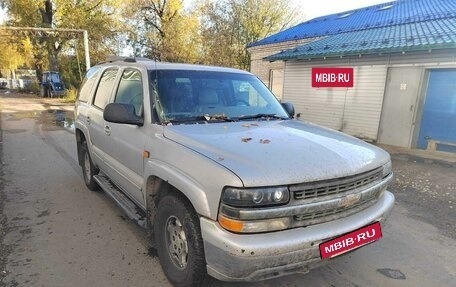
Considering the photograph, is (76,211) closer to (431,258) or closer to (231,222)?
(231,222)

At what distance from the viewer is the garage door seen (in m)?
9.26

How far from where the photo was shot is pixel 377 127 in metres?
11.1

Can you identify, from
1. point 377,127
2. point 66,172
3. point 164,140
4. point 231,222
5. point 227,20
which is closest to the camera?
point 231,222

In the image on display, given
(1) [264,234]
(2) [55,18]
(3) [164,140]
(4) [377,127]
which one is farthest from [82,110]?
(2) [55,18]

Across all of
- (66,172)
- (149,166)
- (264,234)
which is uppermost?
(149,166)

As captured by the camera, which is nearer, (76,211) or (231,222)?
(231,222)

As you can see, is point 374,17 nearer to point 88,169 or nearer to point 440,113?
point 440,113

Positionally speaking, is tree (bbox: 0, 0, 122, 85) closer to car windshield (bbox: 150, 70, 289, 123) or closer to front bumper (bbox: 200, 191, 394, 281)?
car windshield (bbox: 150, 70, 289, 123)

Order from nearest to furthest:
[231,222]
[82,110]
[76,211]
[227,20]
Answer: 1. [231,222]
2. [76,211]
3. [82,110]
4. [227,20]

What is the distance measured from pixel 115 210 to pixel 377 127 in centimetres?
916

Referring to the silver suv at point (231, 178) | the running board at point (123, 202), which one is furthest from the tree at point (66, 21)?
the silver suv at point (231, 178)

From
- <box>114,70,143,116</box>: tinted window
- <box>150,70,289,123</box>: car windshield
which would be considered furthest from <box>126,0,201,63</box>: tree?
<box>150,70,289,123</box>: car windshield

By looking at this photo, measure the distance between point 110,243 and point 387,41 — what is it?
10250 millimetres

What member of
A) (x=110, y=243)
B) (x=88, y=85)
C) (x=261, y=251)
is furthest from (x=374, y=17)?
(x=261, y=251)
